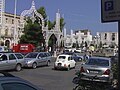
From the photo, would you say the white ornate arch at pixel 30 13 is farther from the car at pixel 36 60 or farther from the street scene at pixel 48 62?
the car at pixel 36 60

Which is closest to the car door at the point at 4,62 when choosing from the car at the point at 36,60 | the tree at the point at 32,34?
the car at the point at 36,60

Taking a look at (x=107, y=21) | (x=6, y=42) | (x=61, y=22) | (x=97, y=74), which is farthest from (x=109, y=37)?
→ (x=107, y=21)

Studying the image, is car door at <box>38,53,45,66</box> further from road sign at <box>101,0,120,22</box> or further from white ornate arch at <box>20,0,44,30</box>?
white ornate arch at <box>20,0,44,30</box>

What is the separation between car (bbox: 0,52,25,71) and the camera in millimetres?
25534

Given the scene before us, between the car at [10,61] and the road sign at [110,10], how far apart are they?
20139 millimetres

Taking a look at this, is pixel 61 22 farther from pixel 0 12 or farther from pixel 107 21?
pixel 107 21

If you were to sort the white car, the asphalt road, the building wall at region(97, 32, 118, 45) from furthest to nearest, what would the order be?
the building wall at region(97, 32, 118, 45) → the white car → the asphalt road

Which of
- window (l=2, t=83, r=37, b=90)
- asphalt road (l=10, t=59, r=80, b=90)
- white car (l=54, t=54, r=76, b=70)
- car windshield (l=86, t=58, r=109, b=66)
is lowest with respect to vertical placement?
asphalt road (l=10, t=59, r=80, b=90)

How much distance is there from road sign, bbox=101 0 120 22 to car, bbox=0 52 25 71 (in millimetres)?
20139

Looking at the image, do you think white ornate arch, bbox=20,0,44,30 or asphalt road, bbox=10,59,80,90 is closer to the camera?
asphalt road, bbox=10,59,80,90

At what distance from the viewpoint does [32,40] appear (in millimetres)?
61656

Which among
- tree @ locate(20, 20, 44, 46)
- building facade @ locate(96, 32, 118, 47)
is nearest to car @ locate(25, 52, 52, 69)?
tree @ locate(20, 20, 44, 46)

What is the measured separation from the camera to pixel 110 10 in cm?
565

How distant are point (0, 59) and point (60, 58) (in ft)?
24.3
